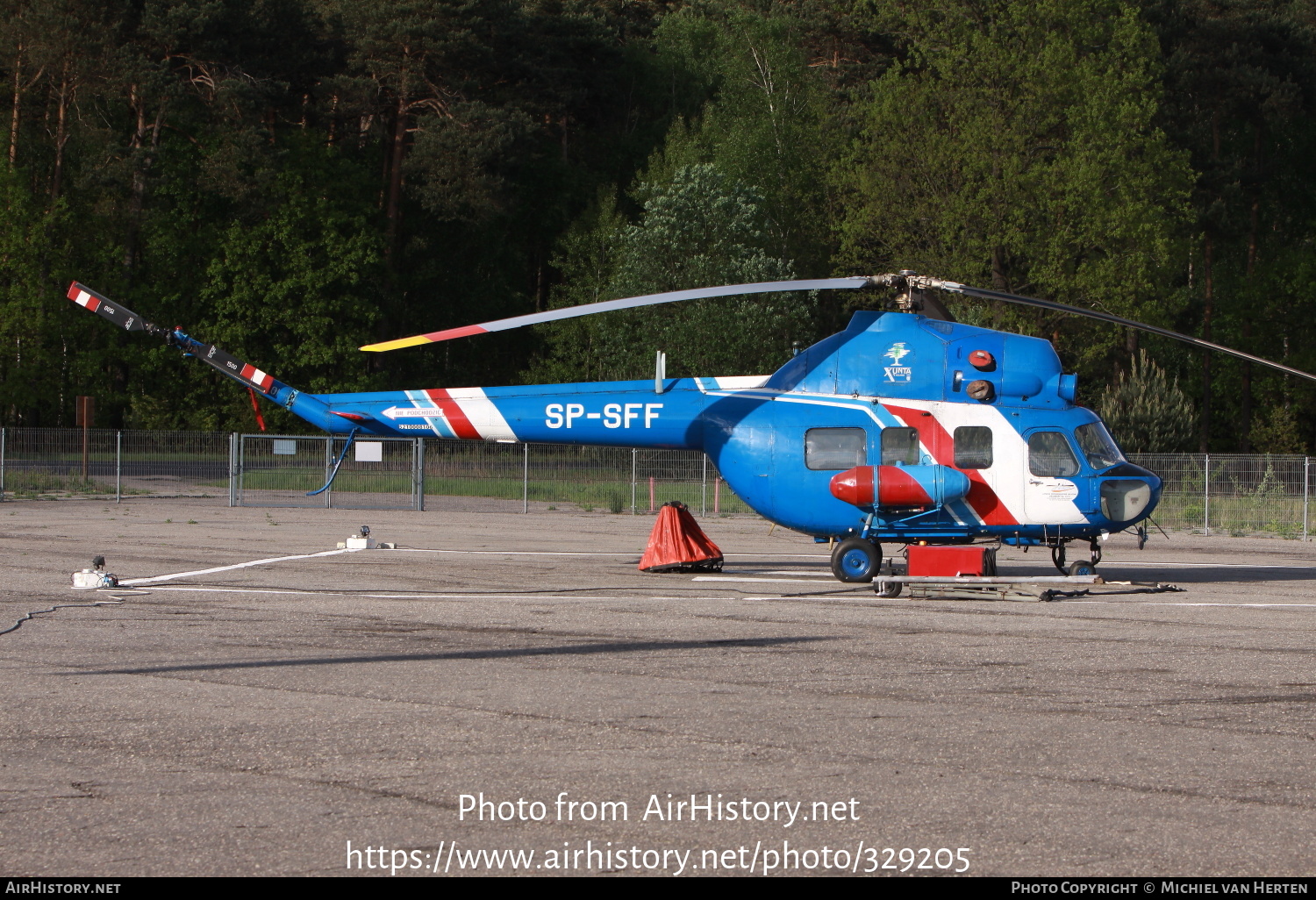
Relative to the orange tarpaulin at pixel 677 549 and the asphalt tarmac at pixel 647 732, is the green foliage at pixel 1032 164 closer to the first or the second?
the orange tarpaulin at pixel 677 549

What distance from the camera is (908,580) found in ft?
47.2

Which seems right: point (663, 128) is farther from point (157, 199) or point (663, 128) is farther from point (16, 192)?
point (16, 192)

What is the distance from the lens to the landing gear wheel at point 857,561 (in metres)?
15.5

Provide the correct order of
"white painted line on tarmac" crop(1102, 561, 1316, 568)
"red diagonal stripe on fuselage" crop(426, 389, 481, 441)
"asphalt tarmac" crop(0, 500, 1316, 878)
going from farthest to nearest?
1. "white painted line on tarmac" crop(1102, 561, 1316, 568)
2. "red diagonal stripe on fuselage" crop(426, 389, 481, 441)
3. "asphalt tarmac" crop(0, 500, 1316, 878)

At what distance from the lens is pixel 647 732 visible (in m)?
7.56

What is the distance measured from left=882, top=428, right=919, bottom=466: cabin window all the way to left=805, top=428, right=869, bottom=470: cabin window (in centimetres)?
23

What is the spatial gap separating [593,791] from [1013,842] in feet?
6.68

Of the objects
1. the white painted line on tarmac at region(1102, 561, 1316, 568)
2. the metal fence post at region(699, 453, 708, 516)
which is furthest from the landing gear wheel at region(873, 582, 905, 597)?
the metal fence post at region(699, 453, 708, 516)

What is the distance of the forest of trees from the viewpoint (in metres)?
46.0

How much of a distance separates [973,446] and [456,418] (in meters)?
6.69

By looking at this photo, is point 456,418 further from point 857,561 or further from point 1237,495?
point 1237,495

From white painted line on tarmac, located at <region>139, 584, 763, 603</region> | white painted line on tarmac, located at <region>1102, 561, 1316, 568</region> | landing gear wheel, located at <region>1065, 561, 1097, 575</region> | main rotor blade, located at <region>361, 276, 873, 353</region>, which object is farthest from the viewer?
white painted line on tarmac, located at <region>1102, 561, 1316, 568</region>

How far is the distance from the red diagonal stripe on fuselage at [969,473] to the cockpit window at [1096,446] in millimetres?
1190

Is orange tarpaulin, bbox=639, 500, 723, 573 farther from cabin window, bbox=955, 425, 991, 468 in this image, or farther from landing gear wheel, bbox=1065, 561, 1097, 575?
landing gear wheel, bbox=1065, 561, 1097, 575
